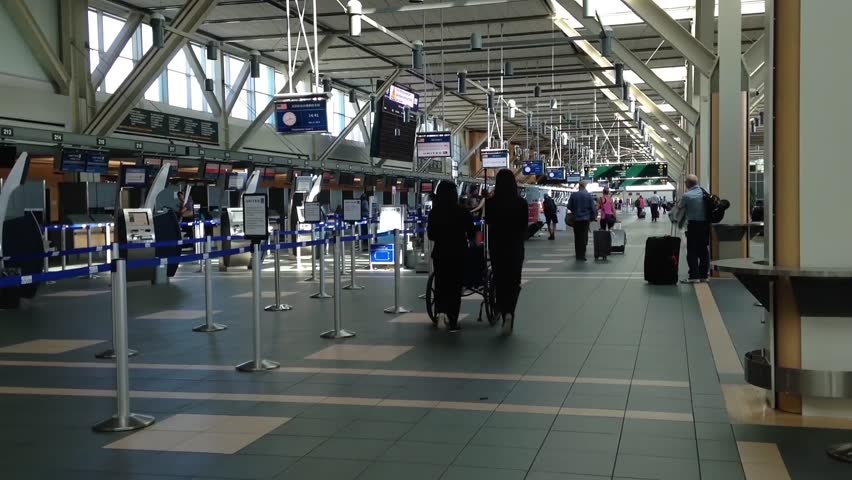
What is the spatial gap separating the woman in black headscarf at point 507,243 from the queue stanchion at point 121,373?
4.40 metres

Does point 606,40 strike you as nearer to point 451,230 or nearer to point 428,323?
point 451,230

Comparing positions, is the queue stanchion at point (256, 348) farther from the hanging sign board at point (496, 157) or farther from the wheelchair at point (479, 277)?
the hanging sign board at point (496, 157)

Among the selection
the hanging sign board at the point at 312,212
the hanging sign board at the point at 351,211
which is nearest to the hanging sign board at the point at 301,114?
the hanging sign board at the point at 312,212

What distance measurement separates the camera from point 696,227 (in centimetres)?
1318

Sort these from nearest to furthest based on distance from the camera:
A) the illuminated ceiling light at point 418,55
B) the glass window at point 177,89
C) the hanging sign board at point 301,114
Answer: the illuminated ceiling light at point 418,55
the hanging sign board at point 301,114
the glass window at point 177,89

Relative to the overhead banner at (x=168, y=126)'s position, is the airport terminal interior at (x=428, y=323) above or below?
below

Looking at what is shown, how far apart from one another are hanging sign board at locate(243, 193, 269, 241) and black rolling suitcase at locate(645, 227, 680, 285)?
776 centimetres

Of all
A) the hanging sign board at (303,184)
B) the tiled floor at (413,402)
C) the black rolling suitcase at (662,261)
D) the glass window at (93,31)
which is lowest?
the tiled floor at (413,402)

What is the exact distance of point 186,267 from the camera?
20656 mm

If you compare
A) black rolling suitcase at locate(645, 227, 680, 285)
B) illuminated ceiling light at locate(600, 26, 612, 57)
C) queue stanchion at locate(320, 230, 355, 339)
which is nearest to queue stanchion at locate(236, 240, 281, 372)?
queue stanchion at locate(320, 230, 355, 339)

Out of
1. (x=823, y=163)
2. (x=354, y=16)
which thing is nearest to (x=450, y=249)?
(x=823, y=163)

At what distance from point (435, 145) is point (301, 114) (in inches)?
231

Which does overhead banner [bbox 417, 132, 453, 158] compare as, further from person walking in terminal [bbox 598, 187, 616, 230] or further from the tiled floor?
the tiled floor

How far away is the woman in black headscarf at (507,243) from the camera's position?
29.6 ft
